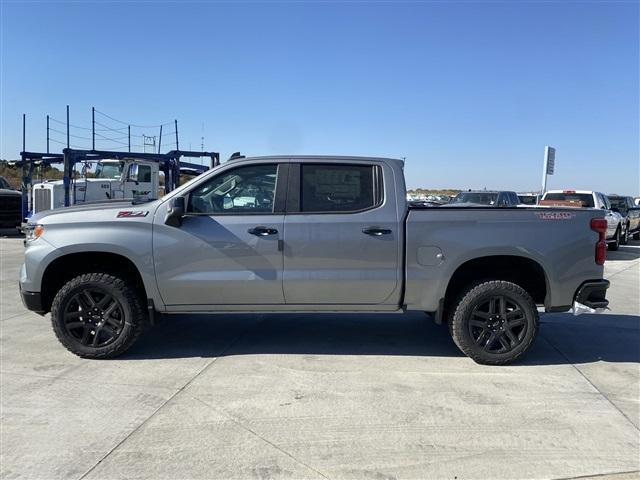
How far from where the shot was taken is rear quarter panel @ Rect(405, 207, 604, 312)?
5129mm

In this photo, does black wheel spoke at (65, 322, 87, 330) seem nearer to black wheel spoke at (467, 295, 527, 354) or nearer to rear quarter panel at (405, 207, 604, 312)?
rear quarter panel at (405, 207, 604, 312)

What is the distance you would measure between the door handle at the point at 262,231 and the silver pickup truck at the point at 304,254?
0.01 m

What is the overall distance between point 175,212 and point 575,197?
14.3 m

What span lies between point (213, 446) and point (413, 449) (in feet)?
4.28

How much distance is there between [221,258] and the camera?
5.14 meters

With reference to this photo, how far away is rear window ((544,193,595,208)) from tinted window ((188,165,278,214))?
43.6 feet

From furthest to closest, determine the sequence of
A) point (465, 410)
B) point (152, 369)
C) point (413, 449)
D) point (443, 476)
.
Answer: point (152, 369), point (465, 410), point (413, 449), point (443, 476)

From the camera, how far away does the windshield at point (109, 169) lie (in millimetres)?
18641

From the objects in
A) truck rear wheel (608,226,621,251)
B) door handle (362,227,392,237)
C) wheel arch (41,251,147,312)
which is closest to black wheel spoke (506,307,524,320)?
door handle (362,227,392,237)

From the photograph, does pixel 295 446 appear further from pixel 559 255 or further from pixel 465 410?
pixel 559 255

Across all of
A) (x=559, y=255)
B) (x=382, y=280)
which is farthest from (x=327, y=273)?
(x=559, y=255)

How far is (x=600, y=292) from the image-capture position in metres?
5.26

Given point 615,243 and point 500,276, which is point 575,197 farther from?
point 500,276

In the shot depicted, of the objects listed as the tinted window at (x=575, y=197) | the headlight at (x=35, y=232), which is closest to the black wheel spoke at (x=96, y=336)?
the headlight at (x=35, y=232)
